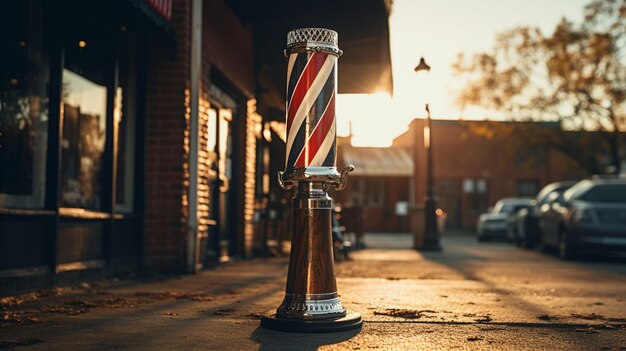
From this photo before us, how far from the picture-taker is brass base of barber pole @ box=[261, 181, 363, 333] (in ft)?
15.3

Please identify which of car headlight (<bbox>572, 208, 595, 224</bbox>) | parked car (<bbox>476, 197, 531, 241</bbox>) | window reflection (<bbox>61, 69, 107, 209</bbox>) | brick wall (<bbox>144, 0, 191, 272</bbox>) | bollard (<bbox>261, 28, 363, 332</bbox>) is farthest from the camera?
parked car (<bbox>476, 197, 531, 241</bbox>)

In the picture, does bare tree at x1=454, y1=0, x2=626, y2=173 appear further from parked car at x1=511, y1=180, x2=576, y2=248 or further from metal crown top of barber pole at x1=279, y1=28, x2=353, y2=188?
metal crown top of barber pole at x1=279, y1=28, x2=353, y2=188

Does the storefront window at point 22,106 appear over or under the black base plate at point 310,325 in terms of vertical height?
over

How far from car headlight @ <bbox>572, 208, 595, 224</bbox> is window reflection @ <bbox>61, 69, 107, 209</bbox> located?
9.17 m

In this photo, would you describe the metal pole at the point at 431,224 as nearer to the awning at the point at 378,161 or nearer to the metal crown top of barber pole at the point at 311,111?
the metal crown top of barber pole at the point at 311,111

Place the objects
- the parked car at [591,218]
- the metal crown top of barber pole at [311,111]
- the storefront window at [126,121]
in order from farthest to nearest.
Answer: the parked car at [591,218]
the storefront window at [126,121]
the metal crown top of barber pole at [311,111]

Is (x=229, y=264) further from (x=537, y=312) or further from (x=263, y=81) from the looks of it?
(x=537, y=312)

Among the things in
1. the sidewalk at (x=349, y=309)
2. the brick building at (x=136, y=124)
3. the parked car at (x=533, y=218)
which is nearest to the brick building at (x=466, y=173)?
the parked car at (x=533, y=218)

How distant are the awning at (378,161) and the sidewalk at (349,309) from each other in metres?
33.8

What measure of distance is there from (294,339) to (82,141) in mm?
3952

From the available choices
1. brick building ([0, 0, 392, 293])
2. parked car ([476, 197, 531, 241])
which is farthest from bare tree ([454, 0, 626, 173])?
brick building ([0, 0, 392, 293])

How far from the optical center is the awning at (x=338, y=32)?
400 inches

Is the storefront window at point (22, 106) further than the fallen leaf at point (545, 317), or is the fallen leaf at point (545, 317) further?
the storefront window at point (22, 106)

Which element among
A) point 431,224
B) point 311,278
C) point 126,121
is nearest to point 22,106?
point 126,121
